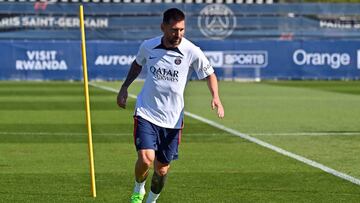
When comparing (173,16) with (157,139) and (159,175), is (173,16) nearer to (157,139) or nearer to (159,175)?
(157,139)

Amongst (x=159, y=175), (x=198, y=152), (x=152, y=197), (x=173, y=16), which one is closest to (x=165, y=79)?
(x=173, y=16)

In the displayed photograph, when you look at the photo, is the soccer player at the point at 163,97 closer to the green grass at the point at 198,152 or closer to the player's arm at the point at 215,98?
the player's arm at the point at 215,98

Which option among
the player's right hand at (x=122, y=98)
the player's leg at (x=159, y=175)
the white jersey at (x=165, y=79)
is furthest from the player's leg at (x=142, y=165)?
the player's right hand at (x=122, y=98)

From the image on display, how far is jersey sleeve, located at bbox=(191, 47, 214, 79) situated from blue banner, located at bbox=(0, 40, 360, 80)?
34555mm

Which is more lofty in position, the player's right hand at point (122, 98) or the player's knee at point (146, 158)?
the player's right hand at point (122, 98)

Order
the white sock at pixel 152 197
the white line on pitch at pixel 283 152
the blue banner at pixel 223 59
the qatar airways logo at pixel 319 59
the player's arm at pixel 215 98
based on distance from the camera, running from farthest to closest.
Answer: the qatar airways logo at pixel 319 59
the blue banner at pixel 223 59
the white line on pitch at pixel 283 152
the white sock at pixel 152 197
the player's arm at pixel 215 98

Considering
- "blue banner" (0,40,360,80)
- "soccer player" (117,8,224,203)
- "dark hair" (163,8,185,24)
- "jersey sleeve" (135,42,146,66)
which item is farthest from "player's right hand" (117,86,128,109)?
"blue banner" (0,40,360,80)

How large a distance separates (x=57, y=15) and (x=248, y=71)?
10.1 metres

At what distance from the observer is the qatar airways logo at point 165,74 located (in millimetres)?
9859

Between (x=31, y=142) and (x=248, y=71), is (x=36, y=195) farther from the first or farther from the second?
(x=248, y=71)

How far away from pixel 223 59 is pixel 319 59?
4229mm

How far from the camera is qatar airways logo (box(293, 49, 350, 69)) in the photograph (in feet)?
149

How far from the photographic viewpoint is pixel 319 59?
149 ft

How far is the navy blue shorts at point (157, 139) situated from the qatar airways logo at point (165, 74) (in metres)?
0.44
